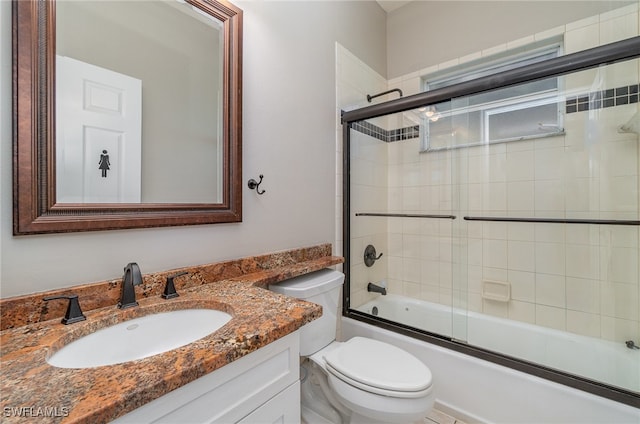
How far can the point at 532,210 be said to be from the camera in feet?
5.94

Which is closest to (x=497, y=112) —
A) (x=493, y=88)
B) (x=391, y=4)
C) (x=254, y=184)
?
(x=493, y=88)

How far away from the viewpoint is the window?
1.70m

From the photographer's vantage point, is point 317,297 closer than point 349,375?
No

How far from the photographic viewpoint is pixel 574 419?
47.6 inches

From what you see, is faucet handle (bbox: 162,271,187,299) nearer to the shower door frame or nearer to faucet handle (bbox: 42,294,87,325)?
faucet handle (bbox: 42,294,87,325)

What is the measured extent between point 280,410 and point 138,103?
43.4 inches

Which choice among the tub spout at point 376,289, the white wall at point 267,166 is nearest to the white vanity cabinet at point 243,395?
the white wall at point 267,166

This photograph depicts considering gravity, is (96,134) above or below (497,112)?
below

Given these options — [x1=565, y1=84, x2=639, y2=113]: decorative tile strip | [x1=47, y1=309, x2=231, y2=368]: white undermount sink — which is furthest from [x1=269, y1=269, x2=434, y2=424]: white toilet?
[x1=565, y1=84, x2=639, y2=113]: decorative tile strip

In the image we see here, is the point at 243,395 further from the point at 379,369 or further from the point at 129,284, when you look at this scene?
the point at 379,369

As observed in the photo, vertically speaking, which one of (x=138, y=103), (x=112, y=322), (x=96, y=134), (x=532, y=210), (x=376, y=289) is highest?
A: (x=138, y=103)

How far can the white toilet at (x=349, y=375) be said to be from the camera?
1069mm

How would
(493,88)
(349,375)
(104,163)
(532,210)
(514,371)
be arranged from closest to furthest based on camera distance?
1. (104,163)
2. (349,375)
3. (514,371)
4. (493,88)
5. (532,210)

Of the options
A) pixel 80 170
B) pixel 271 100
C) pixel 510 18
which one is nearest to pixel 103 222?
pixel 80 170
